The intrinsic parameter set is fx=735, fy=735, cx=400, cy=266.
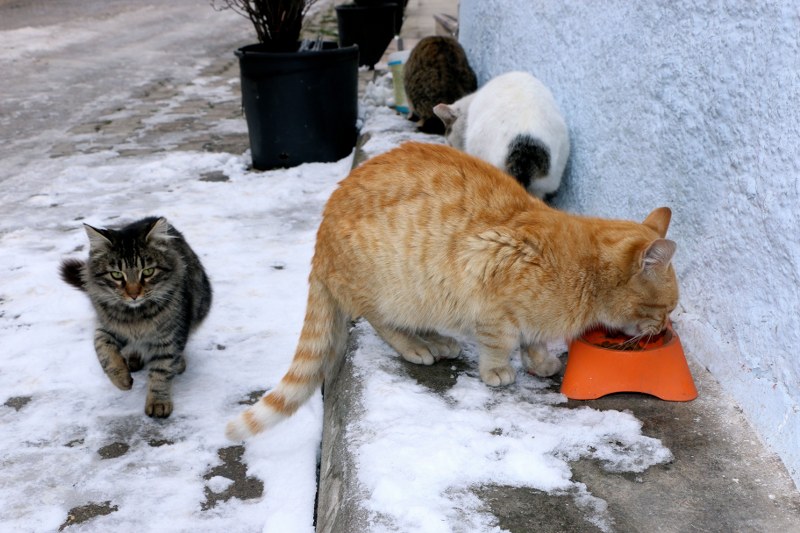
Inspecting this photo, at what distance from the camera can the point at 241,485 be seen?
2600 mm

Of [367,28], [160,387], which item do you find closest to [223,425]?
[160,387]

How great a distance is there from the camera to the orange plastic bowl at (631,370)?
7.91 feet

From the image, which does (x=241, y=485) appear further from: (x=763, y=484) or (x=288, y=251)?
(x=288, y=251)

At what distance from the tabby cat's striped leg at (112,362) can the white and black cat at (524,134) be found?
211cm

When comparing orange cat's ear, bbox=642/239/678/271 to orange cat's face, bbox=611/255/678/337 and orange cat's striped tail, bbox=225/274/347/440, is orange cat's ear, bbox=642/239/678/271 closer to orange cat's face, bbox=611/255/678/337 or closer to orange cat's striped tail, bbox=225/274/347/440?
orange cat's face, bbox=611/255/678/337

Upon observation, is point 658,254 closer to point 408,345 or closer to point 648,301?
point 648,301

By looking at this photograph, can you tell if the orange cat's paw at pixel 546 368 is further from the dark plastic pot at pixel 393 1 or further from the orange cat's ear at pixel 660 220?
the dark plastic pot at pixel 393 1

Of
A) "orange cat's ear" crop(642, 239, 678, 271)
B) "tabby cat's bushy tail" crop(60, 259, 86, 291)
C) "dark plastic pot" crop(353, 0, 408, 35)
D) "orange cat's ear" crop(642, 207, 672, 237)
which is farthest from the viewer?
"dark plastic pot" crop(353, 0, 408, 35)

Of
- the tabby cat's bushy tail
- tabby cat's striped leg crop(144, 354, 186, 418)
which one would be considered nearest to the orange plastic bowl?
tabby cat's striped leg crop(144, 354, 186, 418)

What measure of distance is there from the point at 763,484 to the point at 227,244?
3.52 m

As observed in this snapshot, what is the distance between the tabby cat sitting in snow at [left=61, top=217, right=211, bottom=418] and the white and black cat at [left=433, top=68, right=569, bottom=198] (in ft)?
5.82

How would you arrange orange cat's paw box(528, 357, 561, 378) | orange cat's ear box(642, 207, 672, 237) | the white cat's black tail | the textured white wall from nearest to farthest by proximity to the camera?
the textured white wall < orange cat's ear box(642, 207, 672, 237) < orange cat's paw box(528, 357, 561, 378) < the white cat's black tail

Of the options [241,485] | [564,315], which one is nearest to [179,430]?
[241,485]

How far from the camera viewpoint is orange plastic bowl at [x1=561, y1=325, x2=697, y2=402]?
241 centimetres
